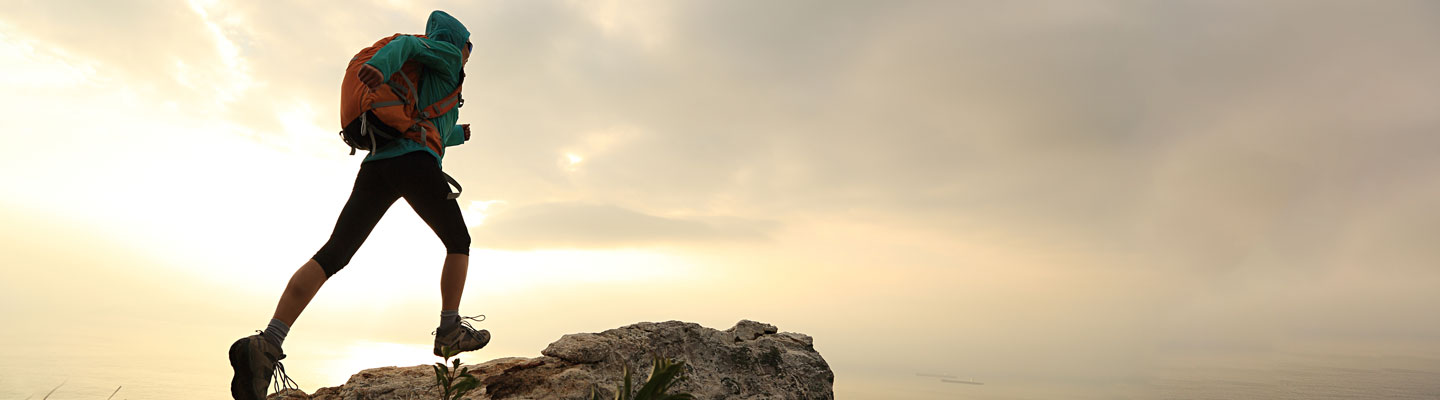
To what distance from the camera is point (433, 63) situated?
4.70 metres

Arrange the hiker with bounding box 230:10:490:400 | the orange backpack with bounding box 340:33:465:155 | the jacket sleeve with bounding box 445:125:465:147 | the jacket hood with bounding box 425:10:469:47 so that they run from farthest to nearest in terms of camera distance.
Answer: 1. the jacket sleeve with bounding box 445:125:465:147
2. the jacket hood with bounding box 425:10:469:47
3. the orange backpack with bounding box 340:33:465:155
4. the hiker with bounding box 230:10:490:400

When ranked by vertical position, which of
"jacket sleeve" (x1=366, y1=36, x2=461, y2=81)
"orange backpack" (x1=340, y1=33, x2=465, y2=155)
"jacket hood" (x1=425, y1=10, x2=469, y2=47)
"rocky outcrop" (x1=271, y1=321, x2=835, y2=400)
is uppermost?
"jacket hood" (x1=425, y1=10, x2=469, y2=47)

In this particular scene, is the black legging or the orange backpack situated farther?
the orange backpack

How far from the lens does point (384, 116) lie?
444 centimetres

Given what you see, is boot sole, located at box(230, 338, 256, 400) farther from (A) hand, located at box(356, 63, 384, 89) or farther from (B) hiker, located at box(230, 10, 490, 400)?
(A) hand, located at box(356, 63, 384, 89)

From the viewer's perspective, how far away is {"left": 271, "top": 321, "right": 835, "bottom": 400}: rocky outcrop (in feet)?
13.6

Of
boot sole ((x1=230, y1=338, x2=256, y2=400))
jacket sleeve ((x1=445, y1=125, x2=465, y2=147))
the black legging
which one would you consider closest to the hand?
the black legging

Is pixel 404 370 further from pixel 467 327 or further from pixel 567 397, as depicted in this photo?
pixel 567 397

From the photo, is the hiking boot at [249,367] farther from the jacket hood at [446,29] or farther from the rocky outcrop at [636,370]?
the jacket hood at [446,29]

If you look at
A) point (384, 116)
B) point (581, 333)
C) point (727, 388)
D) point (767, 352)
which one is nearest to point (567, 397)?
point (581, 333)

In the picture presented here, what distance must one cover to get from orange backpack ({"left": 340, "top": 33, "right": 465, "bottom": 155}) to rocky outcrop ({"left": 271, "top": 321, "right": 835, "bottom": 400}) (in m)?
1.40

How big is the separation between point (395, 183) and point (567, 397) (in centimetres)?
164

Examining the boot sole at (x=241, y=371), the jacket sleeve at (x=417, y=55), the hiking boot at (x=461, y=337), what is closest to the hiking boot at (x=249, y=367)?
the boot sole at (x=241, y=371)

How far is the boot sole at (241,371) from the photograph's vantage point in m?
3.91
